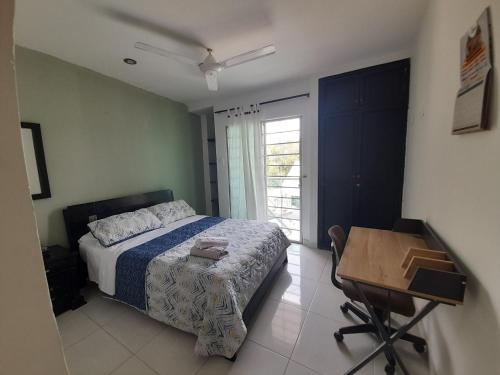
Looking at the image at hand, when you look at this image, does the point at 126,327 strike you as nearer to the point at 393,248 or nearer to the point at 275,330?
the point at 275,330

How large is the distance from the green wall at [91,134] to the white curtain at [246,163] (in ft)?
3.22

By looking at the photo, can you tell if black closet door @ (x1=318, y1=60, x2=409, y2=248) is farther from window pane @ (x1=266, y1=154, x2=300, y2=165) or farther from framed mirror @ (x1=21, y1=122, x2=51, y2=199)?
framed mirror @ (x1=21, y1=122, x2=51, y2=199)

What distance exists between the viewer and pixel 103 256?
2066 mm

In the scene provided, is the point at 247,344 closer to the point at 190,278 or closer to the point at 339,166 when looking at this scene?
the point at 190,278

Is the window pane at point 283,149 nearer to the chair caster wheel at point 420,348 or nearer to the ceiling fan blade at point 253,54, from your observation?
the ceiling fan blade at point 253,54

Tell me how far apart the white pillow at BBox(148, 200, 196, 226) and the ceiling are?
1759 millimetres

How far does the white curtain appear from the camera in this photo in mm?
3385

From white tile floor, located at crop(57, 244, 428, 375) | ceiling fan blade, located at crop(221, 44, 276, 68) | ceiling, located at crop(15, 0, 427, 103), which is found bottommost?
white tile floor, located at crop(57, 244, 428, 375)

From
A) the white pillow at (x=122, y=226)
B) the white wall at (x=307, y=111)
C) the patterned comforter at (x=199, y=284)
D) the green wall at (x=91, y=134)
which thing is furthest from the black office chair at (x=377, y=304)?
the green wall at (x=91, y=134)

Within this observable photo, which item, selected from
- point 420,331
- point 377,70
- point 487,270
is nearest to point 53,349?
point 487,270

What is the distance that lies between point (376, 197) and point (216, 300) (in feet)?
7.52

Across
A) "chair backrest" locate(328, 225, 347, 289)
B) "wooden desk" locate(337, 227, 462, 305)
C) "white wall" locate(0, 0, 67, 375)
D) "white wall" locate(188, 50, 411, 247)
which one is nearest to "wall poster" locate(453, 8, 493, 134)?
"wooden desk" locate(337, 227, 462, 305)

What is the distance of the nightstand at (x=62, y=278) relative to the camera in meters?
1.90

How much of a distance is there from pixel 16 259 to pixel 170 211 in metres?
2.78
